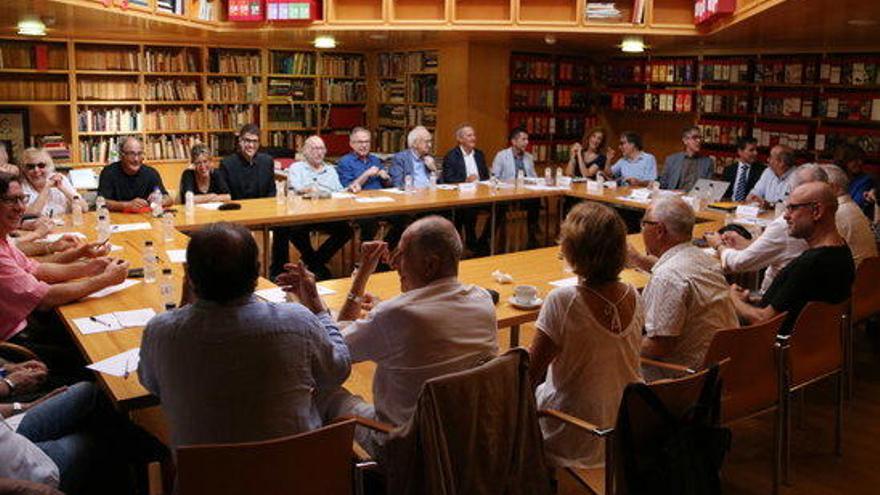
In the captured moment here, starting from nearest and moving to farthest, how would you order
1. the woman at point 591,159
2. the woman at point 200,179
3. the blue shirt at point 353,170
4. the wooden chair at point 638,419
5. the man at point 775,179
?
the wooden chair at point 638,419
the woman at point 200,179
the man at point 775,179
the blue shirt at point 353,170
the woman at point 591,159

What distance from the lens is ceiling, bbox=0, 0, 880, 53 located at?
5.70 meters

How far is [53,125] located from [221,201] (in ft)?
12.2

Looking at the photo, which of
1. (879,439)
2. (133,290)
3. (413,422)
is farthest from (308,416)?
(879,439)

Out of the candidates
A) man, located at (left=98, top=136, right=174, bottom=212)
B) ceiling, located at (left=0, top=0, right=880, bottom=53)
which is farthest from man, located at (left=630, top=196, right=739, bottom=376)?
man, located at (left=98, top=136, right=174, bottom=212)

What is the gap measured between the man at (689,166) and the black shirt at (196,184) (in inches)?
176

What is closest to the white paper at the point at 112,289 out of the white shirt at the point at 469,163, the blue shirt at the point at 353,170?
the blue shirt at the point at 353,170

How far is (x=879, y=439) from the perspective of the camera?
376cm

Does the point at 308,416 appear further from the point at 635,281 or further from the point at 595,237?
the point at 635,281

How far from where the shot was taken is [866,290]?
3947mm

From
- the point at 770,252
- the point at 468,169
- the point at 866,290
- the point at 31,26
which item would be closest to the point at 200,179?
the point at 31,26

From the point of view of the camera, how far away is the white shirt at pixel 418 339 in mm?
2242

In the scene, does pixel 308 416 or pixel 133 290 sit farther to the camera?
pixel 133 290

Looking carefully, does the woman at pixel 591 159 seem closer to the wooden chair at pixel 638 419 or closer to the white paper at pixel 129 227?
the white paper at pixel 129 227

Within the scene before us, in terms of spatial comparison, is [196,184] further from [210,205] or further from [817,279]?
[817,279]
